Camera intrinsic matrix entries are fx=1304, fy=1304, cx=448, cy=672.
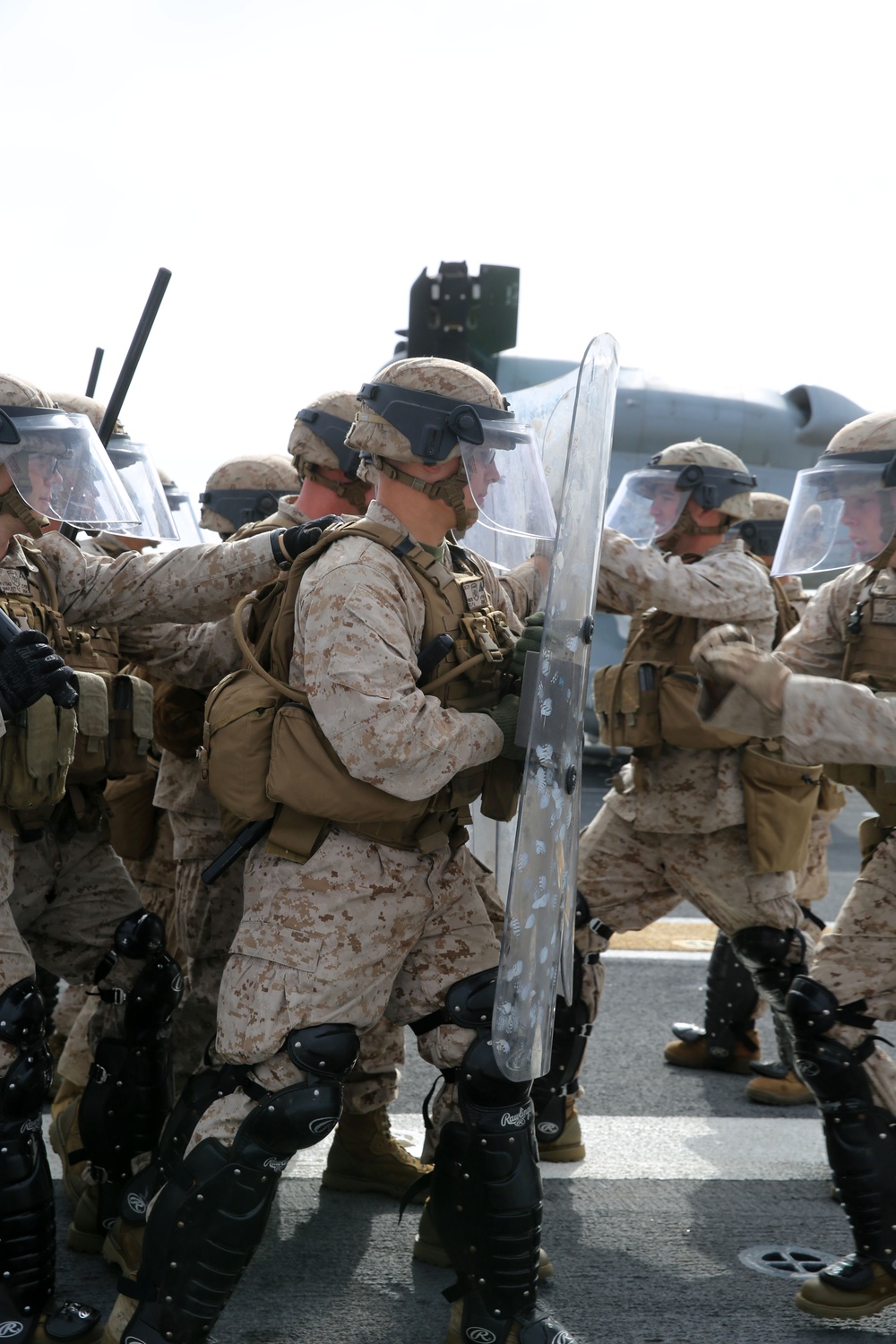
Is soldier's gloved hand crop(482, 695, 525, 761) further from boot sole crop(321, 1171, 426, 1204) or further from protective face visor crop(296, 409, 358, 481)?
boot sole crop(321, 1171, 426, 1204)

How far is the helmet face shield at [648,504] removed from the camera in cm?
437

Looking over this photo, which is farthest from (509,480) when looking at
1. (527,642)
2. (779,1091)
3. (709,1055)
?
(709,1055)

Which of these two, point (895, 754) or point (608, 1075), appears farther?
point (608, 1075)

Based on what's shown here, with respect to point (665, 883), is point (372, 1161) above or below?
below

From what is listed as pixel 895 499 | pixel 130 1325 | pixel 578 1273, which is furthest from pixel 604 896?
pixel 130 1325

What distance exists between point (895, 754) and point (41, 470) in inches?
74.2

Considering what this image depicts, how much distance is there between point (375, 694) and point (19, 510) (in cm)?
96

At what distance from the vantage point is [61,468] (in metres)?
2.89

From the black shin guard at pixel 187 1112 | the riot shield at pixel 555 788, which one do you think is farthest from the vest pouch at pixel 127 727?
the riot shield at pixel 555 788

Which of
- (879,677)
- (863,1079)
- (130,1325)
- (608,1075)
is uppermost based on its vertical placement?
(879,677)

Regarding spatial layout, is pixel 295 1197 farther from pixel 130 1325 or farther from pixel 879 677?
pixel 879 677

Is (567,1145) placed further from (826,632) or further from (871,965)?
(826,632)

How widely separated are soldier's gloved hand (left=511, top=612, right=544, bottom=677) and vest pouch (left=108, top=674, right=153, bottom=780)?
1041 mm

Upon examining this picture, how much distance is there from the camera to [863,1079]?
3045mm
